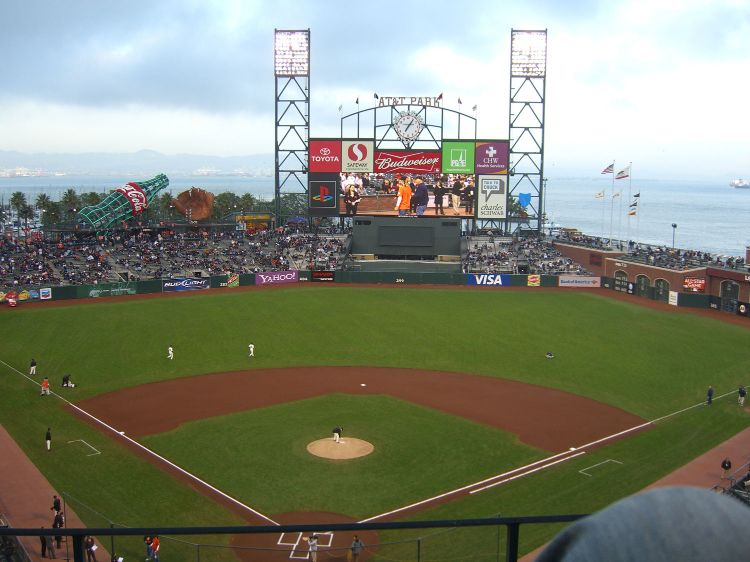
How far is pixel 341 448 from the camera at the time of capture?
29.6 meters

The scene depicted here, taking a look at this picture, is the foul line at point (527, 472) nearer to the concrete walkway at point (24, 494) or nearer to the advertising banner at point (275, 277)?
the concrete walkway at point (24, 494)

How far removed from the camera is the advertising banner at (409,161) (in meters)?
A: 74.7

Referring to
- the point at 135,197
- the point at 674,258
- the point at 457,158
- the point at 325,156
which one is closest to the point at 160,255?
the point at 135,197

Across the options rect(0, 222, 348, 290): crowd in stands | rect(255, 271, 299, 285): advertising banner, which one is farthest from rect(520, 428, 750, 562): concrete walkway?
rect(0, 222, 348, 290): crowd in stands

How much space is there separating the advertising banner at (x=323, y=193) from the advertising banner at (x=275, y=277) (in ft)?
33.7

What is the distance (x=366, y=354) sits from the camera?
46.3m

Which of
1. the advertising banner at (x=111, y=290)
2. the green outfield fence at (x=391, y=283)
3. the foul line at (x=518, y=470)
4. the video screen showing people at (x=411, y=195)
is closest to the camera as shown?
the foul line at (x=518, y=470)

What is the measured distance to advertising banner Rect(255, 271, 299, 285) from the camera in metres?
67.1

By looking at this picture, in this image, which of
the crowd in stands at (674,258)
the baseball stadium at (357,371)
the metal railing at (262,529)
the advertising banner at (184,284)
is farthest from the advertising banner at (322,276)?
the metal railing at (262,529)

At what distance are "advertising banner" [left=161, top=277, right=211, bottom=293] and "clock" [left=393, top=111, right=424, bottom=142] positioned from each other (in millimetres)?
26687

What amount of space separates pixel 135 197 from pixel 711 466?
6606cm

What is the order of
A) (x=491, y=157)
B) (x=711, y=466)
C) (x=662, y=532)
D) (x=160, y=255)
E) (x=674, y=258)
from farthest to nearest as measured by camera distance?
(x=491, y=157) < (x=160, y=255) < (x=674, y=258) < (x=711, y=466) < (x=662, y=532)

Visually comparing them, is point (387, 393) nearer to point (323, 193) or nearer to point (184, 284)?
point (184, 284)

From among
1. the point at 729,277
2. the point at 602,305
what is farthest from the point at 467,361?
the point at 729,277
